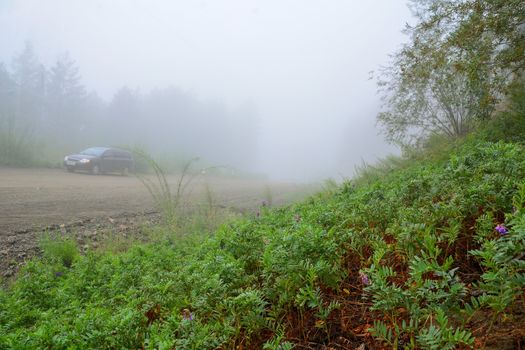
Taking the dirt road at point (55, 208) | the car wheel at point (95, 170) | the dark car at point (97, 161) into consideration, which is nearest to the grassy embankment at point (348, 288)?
the dirt road at point (55, 208)

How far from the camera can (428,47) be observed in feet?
21.5

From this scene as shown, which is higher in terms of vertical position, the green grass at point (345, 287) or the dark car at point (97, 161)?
the dark car at point (97, 161)

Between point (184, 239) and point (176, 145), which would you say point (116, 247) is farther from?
point (176, 145)

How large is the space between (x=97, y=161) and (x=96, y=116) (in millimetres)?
23998

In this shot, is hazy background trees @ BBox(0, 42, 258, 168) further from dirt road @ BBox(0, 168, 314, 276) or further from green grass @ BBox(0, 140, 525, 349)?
green grass @ BBox(0, 140, 525, 349)

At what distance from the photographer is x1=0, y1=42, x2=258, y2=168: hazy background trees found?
3378 cm

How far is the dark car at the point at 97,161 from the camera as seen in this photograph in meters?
17.9

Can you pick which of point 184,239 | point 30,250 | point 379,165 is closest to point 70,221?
point 30,250

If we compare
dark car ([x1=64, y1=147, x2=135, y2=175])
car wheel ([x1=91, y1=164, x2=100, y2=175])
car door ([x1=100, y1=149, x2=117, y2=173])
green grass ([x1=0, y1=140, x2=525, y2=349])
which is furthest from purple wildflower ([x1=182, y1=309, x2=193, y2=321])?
car door ([x1=100, y1=149, x2=117, y2=173])

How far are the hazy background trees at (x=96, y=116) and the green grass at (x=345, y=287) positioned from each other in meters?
20.4

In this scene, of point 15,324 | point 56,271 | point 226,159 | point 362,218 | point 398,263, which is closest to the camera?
point 398,263

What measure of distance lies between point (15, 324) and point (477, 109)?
277 inches

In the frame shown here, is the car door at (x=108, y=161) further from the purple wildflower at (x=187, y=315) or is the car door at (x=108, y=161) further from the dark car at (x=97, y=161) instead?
the purple wildflower at (x=187, y=315)

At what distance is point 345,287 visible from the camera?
2.49 m
